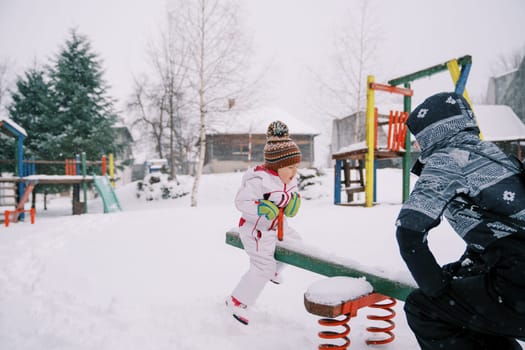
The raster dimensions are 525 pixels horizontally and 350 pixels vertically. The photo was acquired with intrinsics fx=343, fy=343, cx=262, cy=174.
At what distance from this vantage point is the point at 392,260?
362 centimetres

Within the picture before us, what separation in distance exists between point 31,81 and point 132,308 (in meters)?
23.5

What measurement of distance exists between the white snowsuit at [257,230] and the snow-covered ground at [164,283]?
301 mm

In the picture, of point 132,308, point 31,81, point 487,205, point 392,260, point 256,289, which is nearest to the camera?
point 487,205

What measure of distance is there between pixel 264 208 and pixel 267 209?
2cm

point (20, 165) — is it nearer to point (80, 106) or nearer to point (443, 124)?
point (80, 106)

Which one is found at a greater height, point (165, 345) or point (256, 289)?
point (256, 289)

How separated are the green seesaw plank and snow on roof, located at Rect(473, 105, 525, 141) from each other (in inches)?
891

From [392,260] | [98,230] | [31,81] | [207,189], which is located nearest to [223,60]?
[207,189]

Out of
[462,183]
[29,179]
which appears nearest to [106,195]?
[29,179]

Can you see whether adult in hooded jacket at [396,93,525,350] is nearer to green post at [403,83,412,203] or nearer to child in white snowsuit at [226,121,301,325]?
child in white snowsuit at [226,121,301,325]

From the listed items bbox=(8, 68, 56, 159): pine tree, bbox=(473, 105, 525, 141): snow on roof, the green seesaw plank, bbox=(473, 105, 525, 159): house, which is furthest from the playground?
bbox=(473, 105, 525, 141): snow on roof

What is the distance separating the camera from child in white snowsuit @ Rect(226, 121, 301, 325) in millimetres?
2512

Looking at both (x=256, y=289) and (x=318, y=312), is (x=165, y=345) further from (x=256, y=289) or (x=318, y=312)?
(x=318, y=312)

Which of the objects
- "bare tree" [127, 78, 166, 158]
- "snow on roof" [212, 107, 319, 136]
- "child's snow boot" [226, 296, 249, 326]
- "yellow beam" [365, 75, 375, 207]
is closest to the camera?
"child's snow boot" [226, 296, 249, 326]
